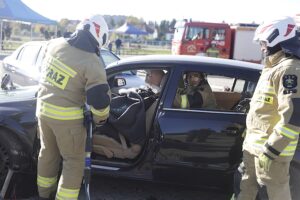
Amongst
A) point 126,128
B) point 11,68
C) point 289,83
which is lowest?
point 11,68

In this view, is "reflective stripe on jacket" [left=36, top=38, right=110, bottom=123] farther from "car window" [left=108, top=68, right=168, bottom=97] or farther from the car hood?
"car window" [left=108, top=68, right=168, bottom=97]

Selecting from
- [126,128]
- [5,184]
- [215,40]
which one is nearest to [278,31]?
[126,128]

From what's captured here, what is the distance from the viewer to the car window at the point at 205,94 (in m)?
4.00

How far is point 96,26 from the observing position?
3.44m

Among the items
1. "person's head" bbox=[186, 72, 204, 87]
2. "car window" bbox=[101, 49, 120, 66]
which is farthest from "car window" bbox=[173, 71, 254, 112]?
"car window" bbox=[101, 49, 120, 66]

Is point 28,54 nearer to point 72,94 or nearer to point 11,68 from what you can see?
point 11,68

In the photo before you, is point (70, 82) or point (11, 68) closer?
point (70, 82)

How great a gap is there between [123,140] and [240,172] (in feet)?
4.18

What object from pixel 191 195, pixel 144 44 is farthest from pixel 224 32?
pixel 144 44

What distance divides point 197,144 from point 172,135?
0.24m

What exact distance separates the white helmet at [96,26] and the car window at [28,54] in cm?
485

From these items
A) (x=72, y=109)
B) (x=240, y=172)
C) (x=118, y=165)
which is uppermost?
(x=72, y=109)

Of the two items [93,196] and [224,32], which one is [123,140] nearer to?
[93,196]

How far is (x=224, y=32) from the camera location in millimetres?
18078
